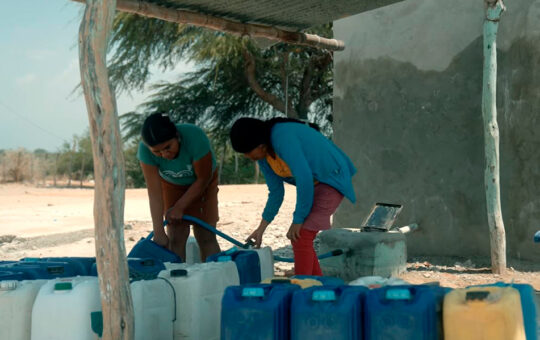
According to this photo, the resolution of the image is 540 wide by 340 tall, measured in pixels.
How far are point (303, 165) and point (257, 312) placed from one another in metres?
1.30

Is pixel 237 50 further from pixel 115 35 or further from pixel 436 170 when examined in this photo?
pixel 436 170

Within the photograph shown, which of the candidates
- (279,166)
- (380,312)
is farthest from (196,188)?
(380,312)

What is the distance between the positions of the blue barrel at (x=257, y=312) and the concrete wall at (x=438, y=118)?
14.0 feet

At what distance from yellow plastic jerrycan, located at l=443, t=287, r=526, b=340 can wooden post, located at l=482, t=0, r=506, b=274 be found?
377cm

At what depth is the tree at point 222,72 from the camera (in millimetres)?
15484

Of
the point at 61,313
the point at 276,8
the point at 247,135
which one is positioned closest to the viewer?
the point at 61,313

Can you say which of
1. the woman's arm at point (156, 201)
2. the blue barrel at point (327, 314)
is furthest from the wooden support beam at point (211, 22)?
the blue barrel at point (327, 314)

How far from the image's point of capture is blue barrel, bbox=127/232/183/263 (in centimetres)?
438

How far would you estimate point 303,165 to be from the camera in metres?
3.89

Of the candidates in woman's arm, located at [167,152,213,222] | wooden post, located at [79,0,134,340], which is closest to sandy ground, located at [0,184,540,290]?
woman's arm, located at [167,152,213,222]

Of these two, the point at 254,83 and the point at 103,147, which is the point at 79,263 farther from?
the point at 254,83

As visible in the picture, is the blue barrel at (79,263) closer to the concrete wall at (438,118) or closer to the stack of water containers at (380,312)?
the stack of water containers at (380,312)

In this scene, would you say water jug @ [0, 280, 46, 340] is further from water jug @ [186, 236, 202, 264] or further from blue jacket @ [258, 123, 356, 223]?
water jug @ [186, 236, 202, 264]

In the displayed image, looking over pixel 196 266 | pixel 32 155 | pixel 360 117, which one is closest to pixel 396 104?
pixel 360 117
